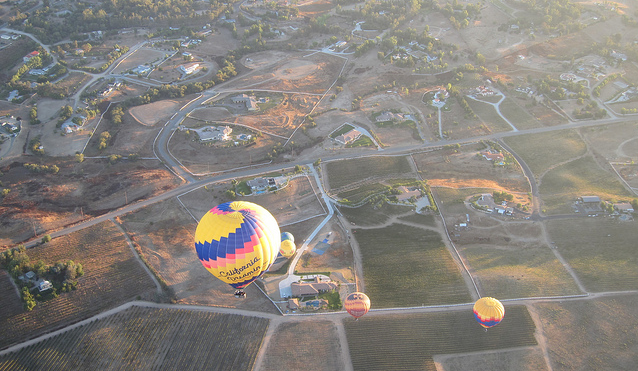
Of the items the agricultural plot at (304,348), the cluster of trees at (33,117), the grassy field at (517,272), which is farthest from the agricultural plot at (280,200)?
the cluster of trees at (33,117)

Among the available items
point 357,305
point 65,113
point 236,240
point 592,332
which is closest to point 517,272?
point 592,332

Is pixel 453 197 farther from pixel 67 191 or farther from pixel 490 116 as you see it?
pixel 67 191

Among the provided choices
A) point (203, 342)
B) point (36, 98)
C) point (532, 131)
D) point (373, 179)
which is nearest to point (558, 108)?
point (532, 131)

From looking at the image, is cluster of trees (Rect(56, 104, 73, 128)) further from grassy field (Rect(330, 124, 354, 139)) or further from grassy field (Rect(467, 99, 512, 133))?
grassy field (Rect(467, 99, 512, 133))

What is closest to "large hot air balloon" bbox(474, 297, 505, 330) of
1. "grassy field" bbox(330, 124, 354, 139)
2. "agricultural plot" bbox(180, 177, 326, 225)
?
"agricultural plot" bbox(180, 177, 326, 225)

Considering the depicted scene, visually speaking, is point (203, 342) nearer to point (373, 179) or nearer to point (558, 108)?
point (373, 179)
